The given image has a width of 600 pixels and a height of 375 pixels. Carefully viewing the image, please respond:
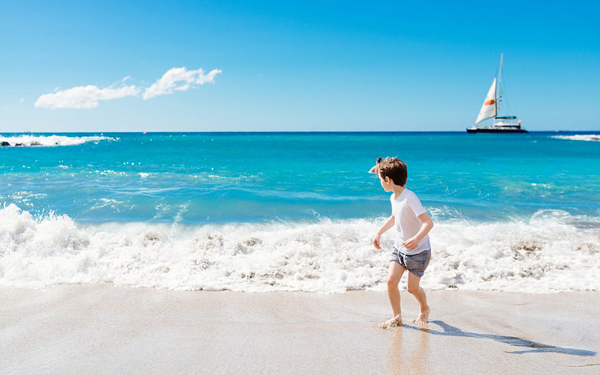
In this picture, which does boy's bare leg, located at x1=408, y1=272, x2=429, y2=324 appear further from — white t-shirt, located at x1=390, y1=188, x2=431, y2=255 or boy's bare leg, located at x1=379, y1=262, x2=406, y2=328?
white t-shirt, located at x1=390, y1=188, x2=431, y2=255

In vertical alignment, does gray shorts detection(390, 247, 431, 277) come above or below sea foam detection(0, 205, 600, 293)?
above

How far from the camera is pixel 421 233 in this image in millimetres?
3213

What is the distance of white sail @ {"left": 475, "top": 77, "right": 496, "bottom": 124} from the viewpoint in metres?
90.3

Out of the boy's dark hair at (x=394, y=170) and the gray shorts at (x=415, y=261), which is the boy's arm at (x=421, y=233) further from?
the boy's dark hair at (x=394, y=170)

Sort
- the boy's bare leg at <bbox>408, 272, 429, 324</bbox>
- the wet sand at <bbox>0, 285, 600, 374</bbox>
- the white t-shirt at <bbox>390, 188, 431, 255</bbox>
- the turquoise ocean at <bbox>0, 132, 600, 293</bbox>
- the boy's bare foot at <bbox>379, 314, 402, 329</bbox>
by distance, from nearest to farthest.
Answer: the wet sand at <bbox>0, 285, 600, 374</bbox> < the white t-shirt at <bbox>390, 188, 431, 255</bbox> < the boy's bare leg at <bbox>408, 272, 429, 324</bbox> < the boy's bare foot at <bbox>379, 314, 402, 329</bbox> < the turquoise ocean at <bbox>0, 132, 600, 293</bbox>

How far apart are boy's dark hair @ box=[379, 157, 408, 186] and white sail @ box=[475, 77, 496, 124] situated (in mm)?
99601

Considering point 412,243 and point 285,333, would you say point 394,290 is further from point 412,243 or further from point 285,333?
point 285,333

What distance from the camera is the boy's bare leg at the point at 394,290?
11.5 ft

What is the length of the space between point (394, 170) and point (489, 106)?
103143mm

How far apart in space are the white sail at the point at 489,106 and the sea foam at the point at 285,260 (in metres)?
94.9

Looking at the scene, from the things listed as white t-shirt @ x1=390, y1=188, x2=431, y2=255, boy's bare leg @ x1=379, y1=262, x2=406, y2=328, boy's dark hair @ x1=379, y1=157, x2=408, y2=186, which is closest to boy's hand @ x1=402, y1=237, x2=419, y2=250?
white t-shirt @ x1=390, y1=188, x2=431, y2=255

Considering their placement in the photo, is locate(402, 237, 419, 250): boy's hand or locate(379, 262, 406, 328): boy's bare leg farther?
locate(379, 262, 406, 328): boy's bare leg

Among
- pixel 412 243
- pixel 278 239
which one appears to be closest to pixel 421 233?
pixel 412 243

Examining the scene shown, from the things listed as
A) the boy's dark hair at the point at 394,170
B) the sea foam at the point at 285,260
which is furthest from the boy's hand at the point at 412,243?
the sea foam at the point at 285,260
